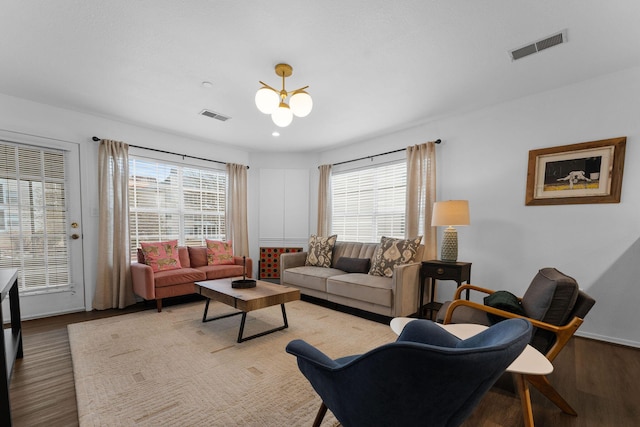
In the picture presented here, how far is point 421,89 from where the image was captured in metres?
2.91

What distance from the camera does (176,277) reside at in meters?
3.58

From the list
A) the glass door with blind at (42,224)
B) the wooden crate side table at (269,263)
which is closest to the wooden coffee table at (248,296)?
the glass door with blind at (42,224)

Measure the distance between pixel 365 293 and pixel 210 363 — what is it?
1745 mm

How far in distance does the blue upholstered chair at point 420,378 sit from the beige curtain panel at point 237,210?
4343 mm

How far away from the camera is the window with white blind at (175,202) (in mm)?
4117

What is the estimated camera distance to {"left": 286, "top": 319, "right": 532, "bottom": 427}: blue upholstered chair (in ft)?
2.42

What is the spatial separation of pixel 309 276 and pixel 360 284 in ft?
2.92

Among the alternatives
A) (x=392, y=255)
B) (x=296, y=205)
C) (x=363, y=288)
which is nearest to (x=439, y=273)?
(x=392, y=255)

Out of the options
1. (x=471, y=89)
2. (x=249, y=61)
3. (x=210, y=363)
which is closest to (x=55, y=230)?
(x=210, y=363)

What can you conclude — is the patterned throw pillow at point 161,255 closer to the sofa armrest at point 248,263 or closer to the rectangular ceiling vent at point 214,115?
the sofa armrest at point 248,263

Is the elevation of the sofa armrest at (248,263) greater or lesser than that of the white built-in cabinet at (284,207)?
lesser

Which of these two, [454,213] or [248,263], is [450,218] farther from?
[248,263]

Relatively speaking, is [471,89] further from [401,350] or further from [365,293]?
[401,350]

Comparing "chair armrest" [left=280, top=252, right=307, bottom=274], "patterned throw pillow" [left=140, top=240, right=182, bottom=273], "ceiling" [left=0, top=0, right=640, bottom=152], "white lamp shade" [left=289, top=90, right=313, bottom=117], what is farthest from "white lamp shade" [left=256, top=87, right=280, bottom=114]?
"patterned throw pillow" [left=140, top=240, right=182, bottom=273]
